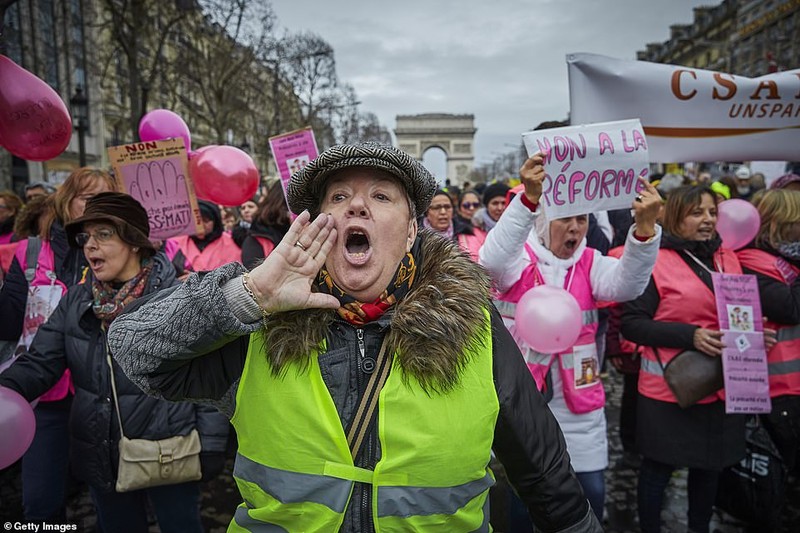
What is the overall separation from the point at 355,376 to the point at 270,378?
23 centimetres

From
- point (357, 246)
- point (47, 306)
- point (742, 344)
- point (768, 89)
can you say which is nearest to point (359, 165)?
point (357, 246)

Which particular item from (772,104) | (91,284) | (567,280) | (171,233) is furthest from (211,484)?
(772,104)

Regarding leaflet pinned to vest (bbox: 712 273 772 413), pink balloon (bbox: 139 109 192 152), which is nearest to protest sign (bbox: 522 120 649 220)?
leaflet pinned to vest (bbox: 712 273 772 413)

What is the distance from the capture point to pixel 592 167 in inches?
114

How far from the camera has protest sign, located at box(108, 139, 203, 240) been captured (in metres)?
3.95

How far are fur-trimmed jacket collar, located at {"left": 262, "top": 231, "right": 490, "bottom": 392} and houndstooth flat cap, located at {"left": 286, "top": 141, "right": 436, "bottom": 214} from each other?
31cm

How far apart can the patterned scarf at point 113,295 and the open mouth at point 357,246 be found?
136 centimetres

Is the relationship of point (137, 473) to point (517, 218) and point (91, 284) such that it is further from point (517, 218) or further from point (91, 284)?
point (517, 218)

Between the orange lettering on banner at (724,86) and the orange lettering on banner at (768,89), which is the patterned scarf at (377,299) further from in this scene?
the orange lettering on banner at (768,89)

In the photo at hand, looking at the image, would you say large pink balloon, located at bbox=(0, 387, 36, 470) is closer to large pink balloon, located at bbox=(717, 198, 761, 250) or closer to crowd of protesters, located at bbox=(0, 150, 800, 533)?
crowd of protesters, located at bbox=(0, 150, 800, 533)

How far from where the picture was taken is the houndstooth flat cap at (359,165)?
1652mm

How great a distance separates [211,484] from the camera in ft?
14.3

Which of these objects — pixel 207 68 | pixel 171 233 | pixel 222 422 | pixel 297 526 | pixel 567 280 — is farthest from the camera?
pixel 207 68

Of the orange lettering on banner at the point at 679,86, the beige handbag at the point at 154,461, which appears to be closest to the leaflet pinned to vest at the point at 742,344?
the orange lettering on banner at the point at 679,86
